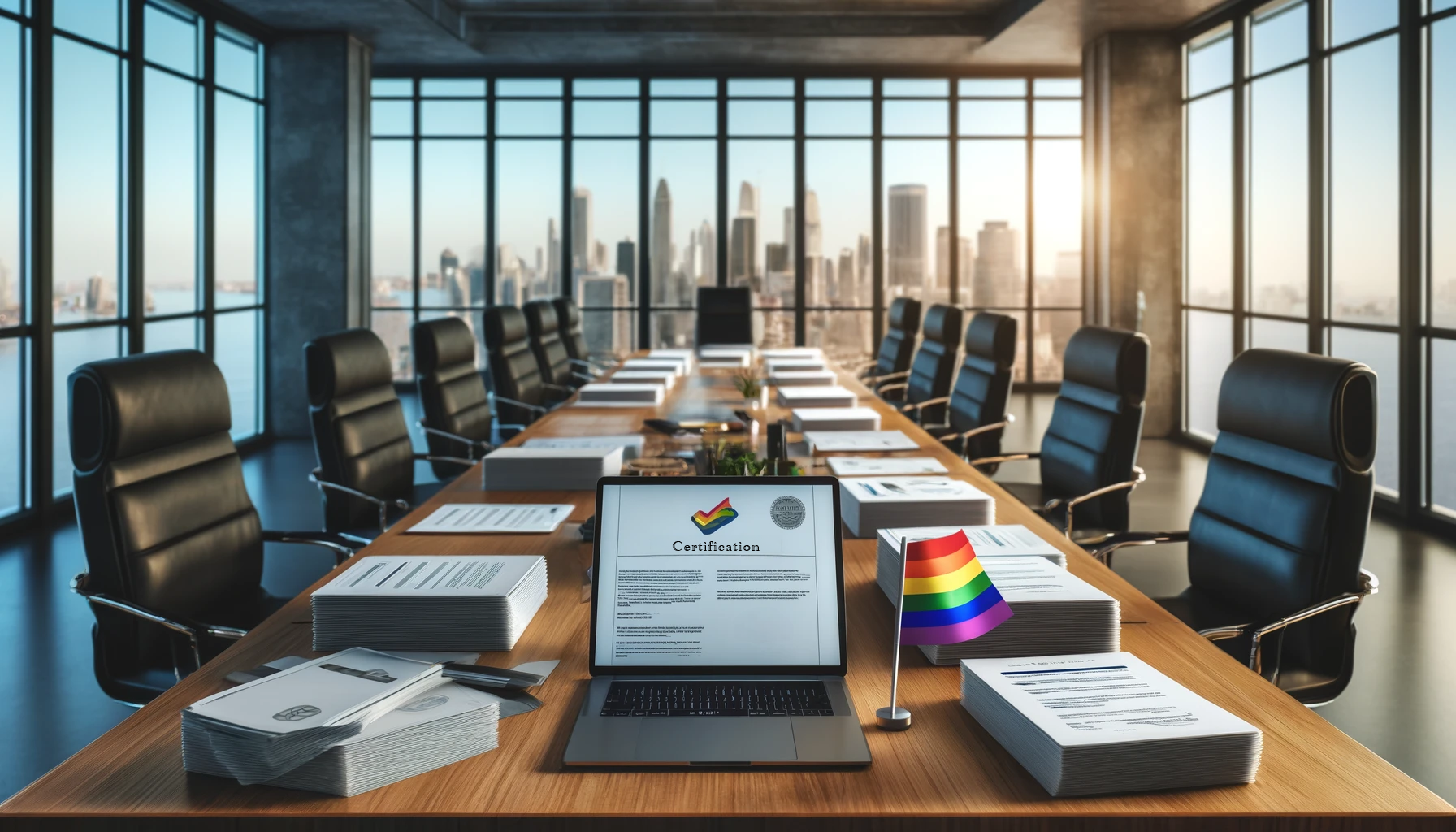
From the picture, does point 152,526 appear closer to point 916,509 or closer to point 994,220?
point 916,509

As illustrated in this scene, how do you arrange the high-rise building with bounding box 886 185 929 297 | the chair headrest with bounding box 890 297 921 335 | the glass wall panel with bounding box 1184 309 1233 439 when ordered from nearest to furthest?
the chair headrest with bounding box 890 297 921 335 < the glass wall panel with bounding box 1184 309 1233 439 < the high-rise building with bounding box 886 185 929 297

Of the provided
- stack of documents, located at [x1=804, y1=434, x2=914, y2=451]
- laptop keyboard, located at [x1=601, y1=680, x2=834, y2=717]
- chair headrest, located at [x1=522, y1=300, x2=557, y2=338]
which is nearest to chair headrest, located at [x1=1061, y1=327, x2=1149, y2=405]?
stack of documents, located at [x1=804, y1=434, x2=914, y2=451]

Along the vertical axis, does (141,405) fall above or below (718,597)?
above

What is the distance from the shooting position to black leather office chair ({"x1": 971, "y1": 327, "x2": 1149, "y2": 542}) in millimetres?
3697

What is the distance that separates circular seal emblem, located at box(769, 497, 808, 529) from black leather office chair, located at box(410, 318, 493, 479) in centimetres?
307

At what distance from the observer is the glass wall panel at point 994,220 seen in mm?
11273

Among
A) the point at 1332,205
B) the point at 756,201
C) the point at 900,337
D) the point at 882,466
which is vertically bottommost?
the point at 882,466

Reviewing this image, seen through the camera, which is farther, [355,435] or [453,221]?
[453,221]

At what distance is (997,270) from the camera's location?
1149 cm

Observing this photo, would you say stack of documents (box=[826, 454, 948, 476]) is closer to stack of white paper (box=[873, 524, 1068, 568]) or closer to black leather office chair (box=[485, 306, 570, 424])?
stack of white paper (box=[873, 524, 1068, 568])

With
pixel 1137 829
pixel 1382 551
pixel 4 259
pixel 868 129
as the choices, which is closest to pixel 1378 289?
pixel 1382 551

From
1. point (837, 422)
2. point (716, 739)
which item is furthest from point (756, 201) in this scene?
point (716, 739)

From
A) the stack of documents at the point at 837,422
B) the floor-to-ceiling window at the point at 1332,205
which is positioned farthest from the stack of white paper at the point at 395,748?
the floor-to-ceiling window at the point at 1332,205

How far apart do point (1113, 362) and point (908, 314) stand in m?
3.49
